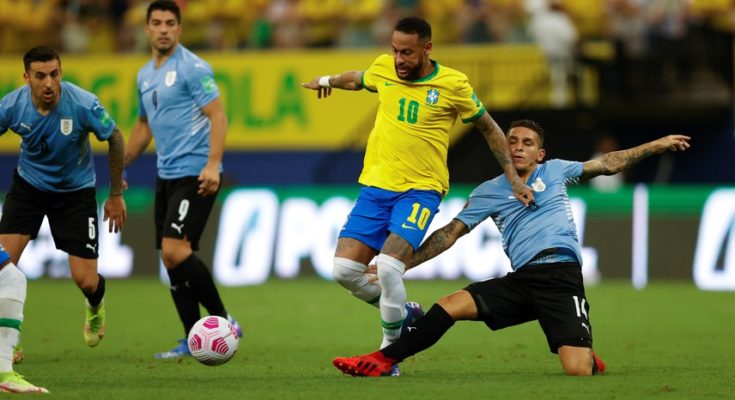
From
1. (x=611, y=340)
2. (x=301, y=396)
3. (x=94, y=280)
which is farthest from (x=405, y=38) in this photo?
(x=611, y=340)

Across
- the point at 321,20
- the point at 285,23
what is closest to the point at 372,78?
the point at 321,20

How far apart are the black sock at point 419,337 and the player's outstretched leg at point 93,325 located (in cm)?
294

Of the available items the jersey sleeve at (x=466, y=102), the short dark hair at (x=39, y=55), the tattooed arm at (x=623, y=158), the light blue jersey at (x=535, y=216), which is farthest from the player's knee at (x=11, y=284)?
the tattooed arm at (x=623, y=158)

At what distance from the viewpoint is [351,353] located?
1055cm

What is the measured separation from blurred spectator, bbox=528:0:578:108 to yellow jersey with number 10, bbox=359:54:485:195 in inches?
543

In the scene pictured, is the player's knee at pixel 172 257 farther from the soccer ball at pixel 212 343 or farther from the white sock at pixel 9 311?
the white sock at pixel 9 311

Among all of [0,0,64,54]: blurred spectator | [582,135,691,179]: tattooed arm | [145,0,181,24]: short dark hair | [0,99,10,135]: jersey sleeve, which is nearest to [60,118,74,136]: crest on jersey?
[0,99,10,135]: jersey sleeve

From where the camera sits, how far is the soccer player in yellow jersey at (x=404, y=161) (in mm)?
8898

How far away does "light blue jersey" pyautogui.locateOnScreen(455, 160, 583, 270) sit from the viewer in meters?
9.09

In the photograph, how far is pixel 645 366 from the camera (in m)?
9.45

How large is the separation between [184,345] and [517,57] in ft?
47.7

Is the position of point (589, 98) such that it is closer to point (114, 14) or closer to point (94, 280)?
point (114, 14)

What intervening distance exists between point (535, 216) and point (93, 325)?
3811 mm

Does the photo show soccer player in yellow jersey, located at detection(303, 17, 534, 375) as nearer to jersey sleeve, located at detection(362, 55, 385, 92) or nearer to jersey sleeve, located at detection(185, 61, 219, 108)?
jersey sleeve, located at detection(362, 55, 385, 92)
